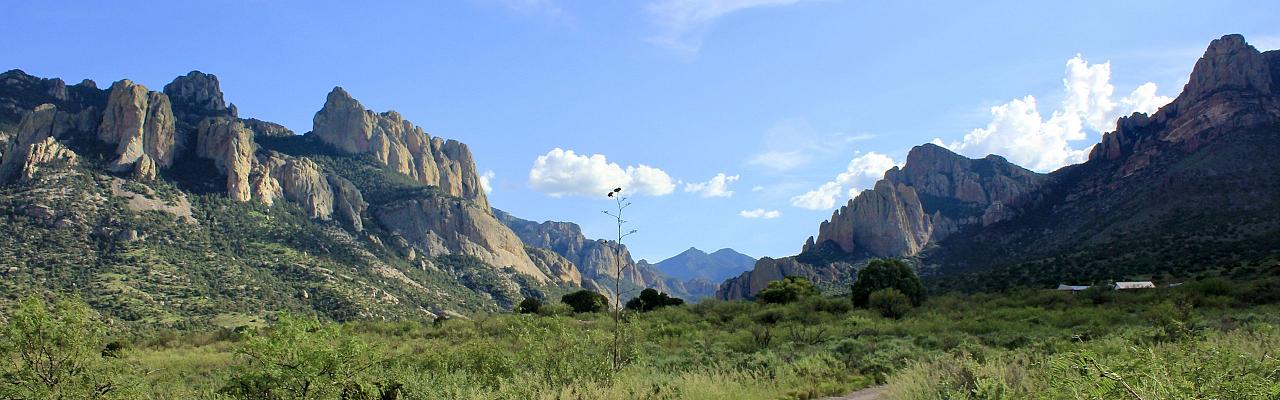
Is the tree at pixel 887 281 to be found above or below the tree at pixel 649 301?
above

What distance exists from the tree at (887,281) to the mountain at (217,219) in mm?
63178

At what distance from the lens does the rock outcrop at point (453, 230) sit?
6216 inches

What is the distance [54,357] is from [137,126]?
150093 mm

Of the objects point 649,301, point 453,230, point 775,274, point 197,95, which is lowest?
point 649,301

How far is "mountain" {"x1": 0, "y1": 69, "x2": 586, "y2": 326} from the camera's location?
264 feet

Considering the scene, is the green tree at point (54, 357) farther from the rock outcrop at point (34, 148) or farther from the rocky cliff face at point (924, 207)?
the rocky cliff face at point (924, 207)

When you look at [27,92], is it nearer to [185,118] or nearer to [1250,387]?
[185,118]

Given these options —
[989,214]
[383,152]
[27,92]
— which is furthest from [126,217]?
[989,214]

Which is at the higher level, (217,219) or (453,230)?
(453,230)

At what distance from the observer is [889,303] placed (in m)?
40.8

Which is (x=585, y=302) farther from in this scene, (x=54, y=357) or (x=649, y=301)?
(x=54, y=357)

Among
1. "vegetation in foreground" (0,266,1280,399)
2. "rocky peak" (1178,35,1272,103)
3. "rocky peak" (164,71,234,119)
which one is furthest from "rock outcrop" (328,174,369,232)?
"rocky peak" (1178,35,1272,103)

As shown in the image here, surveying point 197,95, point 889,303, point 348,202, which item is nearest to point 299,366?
point 889,303

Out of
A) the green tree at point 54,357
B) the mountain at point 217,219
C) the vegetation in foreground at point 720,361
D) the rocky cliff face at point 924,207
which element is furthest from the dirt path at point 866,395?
the rocky cliff face at point 924,207
